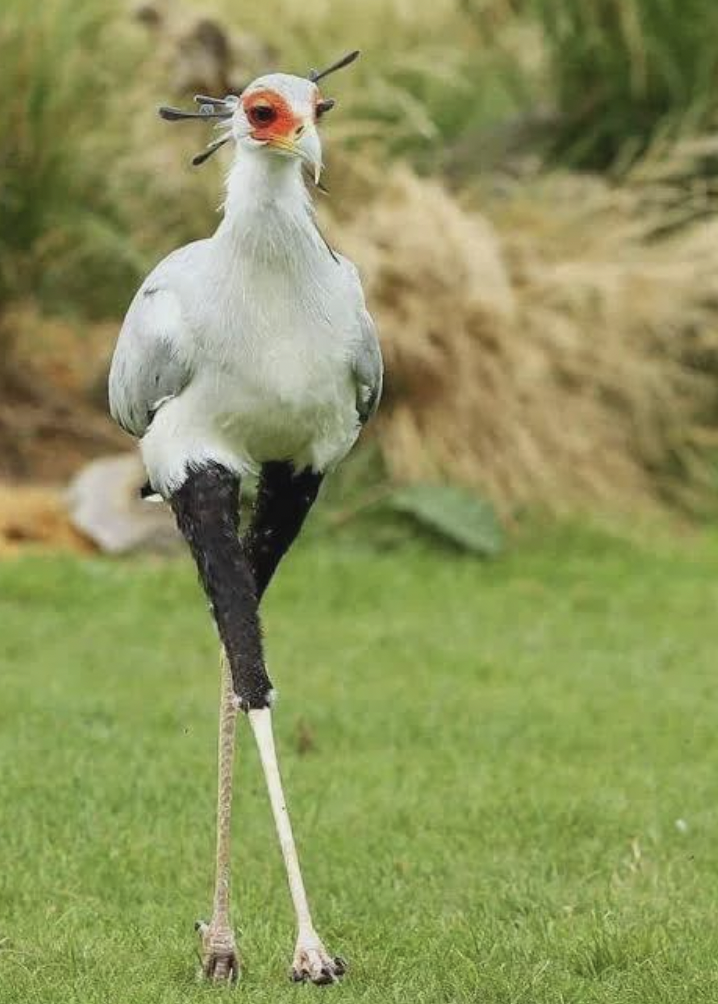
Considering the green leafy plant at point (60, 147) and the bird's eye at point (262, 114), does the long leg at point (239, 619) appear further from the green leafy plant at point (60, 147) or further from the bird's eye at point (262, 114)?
the green leafy plant at point (60, 147)

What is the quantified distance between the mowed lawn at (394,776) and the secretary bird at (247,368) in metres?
0.48

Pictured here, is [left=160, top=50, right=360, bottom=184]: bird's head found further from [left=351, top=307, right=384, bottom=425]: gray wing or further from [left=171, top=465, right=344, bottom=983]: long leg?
[left=171, top=465, right=344, bottom=983]: long leg

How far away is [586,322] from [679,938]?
586cm

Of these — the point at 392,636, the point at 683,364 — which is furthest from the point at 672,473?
the point at 392,636

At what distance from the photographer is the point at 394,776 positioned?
21.6 ft

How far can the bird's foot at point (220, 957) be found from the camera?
4.47m

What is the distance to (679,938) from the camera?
4.88 meters

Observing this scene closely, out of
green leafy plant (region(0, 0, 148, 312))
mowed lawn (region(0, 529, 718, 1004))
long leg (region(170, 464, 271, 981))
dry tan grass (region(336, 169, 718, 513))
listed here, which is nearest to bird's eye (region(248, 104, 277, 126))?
long leg (region(170, 464, 271, 981))

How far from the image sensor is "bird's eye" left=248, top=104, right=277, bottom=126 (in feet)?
13.2

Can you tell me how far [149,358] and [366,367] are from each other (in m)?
0.46

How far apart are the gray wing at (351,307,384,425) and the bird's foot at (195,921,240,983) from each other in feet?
3.78

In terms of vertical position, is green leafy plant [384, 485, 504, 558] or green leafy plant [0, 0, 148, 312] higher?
green leafy plant [0, 0, 148, 312]

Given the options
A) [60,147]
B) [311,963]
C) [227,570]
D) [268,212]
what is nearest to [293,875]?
[311,963]

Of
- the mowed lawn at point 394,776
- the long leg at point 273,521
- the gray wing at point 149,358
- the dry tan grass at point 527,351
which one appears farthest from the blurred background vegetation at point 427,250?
the gray wing at point 149,358
